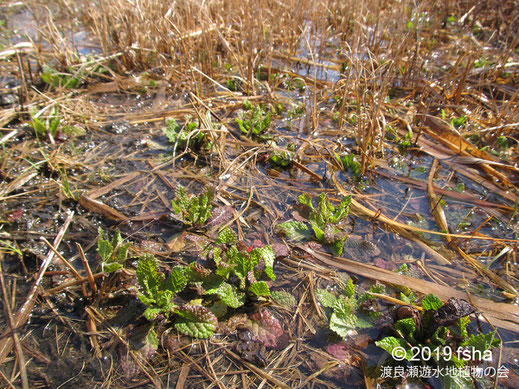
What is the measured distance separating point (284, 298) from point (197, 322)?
48 cm

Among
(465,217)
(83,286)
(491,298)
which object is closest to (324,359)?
(491,298)

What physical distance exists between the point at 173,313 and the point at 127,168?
4.65 feet

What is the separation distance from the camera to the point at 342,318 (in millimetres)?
1652

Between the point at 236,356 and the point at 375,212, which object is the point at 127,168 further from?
the point at 375,212

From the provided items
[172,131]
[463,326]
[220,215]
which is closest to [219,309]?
[220,215]

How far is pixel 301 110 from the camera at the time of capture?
133 inches

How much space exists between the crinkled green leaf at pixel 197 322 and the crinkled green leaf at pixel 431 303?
1049mm

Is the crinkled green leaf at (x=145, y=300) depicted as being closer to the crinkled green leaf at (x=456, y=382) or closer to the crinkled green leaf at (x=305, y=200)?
the crinkled green leaf at (x=305, y=200)

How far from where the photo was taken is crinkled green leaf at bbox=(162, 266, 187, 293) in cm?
170

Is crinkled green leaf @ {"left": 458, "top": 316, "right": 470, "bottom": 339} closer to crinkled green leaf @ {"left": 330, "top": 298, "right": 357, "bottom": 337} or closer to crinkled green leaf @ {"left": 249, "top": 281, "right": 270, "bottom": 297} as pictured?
crinkled green leaf @ {"left": 330, "top": 298, "right": 357, "bottom": 337}

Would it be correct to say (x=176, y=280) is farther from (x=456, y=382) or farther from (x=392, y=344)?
(x=456, y=382)

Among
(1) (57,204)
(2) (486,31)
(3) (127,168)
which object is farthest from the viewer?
(2) (486,31)

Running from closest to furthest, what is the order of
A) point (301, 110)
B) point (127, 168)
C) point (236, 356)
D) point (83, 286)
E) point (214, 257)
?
point (236, 356) < point (83, 286) < point (214, 257) < point (127, 168) < point (301, 110)

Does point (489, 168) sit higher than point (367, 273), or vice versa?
point (489, 168)
